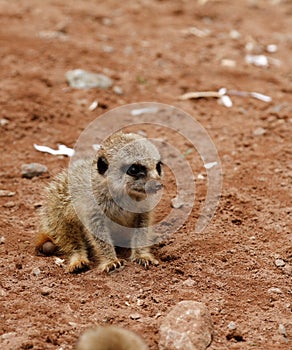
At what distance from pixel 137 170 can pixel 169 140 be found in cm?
140

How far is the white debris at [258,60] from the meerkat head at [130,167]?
284 cm

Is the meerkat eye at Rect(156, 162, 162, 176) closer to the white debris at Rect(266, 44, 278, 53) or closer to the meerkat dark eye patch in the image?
the meerkat dark eye patch

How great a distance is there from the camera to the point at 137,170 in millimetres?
3391

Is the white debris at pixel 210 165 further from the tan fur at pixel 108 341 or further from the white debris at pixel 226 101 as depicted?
the tan fur at pixel 108 341

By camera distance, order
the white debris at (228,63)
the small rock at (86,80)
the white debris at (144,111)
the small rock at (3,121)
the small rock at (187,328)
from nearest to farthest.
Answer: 1. the small rock at (187,328)
2. the small rock at (3,121)
3. the white debris at (144,111)
4. the small rock at (86,80)
5. the white debris at (228,63)

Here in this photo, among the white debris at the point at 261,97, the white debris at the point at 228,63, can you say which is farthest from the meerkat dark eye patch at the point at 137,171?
the white debris at the point at 228,63

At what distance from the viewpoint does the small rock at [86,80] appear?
17.6ft

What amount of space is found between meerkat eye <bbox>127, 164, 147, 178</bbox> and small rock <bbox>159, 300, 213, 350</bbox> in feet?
2.77

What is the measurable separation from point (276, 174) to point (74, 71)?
2289 millimetres

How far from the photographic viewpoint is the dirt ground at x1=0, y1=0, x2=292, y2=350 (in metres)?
2.96

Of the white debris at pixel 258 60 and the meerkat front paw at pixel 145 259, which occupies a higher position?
the white debris at pixel 258 60

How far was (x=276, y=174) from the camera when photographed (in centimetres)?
423

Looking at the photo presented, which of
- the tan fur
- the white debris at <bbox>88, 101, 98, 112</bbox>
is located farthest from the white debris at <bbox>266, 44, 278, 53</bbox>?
the tan fur

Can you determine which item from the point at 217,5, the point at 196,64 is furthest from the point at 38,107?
the point at 217,5
